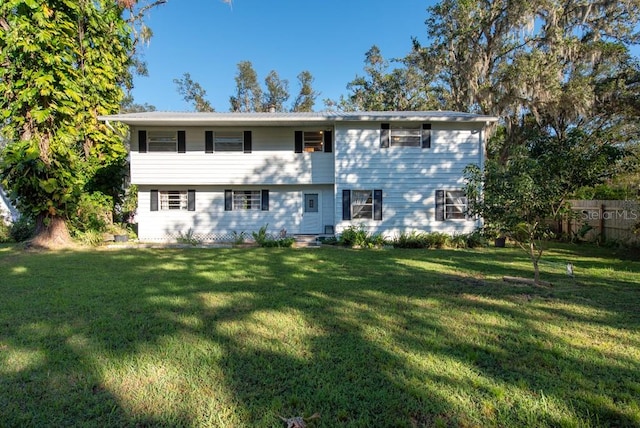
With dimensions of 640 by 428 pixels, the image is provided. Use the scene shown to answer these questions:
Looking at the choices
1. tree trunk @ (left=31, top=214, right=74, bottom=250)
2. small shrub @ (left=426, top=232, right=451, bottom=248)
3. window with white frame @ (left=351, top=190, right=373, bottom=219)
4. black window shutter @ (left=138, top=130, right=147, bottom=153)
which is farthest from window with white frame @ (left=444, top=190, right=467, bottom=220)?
tree trunk @ (left=31, top=214, right=74, bottom=250)

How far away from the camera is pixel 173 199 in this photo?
14.2 metres

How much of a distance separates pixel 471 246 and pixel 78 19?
1558 cm

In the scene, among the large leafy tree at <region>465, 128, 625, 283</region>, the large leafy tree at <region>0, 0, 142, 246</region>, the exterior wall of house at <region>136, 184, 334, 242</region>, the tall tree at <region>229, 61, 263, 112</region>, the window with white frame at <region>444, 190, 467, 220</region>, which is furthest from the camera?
the tall tree at <region>229, 61, 263, 112</region>

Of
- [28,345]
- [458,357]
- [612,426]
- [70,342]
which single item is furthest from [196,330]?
[612,426]

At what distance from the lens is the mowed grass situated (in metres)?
2.50

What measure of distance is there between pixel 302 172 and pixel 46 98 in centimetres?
845

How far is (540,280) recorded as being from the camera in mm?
6562

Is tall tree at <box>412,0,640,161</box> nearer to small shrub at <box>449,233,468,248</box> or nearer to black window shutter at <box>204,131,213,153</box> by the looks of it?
small shrub at <box>449,233,468,248</box>

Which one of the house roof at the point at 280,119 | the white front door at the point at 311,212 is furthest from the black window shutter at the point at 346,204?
the house roof at the point at 280,119

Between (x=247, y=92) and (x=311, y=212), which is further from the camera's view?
(x=247, y=92)

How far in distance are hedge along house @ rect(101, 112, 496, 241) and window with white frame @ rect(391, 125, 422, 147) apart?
4cm

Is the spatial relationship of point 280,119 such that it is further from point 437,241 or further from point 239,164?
point 437,241

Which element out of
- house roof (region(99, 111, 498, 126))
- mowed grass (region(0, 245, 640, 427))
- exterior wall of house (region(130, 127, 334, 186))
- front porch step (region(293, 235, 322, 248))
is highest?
house roof (region(99, 111, 498, 126))

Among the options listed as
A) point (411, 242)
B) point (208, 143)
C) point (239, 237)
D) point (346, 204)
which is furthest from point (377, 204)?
point (208, 143)
